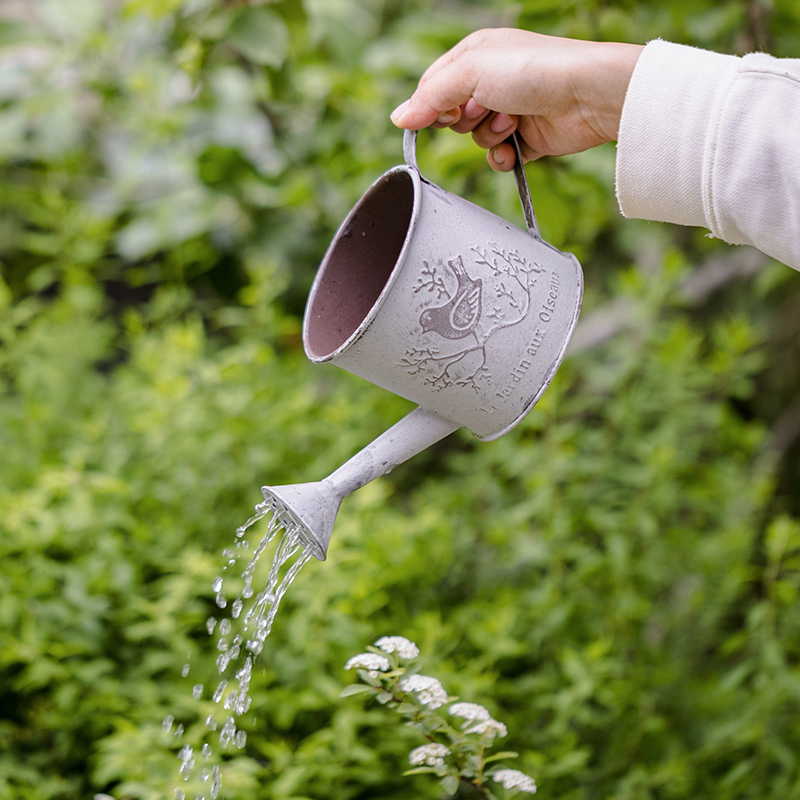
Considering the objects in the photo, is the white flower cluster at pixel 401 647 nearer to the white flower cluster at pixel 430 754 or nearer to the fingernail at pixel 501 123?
the white flower cluster at pixel 430 754

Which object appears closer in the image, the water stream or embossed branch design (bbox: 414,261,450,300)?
embossed branch design (bbox: 414,261,450,300)

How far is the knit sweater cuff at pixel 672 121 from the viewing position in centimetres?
71

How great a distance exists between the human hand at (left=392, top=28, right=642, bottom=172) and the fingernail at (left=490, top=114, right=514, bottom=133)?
16mm


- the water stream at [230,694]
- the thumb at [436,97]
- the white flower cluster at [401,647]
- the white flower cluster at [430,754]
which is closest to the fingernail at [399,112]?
the thumb at [436,97]

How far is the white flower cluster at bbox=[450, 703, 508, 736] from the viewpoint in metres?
0.83

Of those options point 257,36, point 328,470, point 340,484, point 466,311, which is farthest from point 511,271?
point 257,36

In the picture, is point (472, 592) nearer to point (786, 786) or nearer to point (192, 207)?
point (786, 786)

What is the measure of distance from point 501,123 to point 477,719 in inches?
27.6

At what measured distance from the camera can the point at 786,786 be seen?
1.13m

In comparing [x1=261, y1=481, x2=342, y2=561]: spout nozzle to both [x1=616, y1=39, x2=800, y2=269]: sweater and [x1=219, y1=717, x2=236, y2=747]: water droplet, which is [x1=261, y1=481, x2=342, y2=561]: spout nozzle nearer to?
[x1=219, y1=717, x2=236, y2=747]: water droplet

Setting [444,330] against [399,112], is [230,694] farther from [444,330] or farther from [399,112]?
[399,112]

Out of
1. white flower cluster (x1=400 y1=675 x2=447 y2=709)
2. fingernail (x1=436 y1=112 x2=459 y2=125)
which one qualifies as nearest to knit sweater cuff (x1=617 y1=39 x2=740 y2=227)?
fingernail (x1=436 y1=112 x2=459 y2=125)

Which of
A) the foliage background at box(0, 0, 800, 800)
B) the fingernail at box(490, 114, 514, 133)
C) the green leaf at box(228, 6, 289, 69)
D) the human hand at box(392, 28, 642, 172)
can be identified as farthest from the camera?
the green leaf at box(228, 6, 289, 69)

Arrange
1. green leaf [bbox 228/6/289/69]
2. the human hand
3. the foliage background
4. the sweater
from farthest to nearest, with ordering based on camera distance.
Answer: green leaf [bbox 228/6/289/69]
the foliage background
the human hand
the sweater
